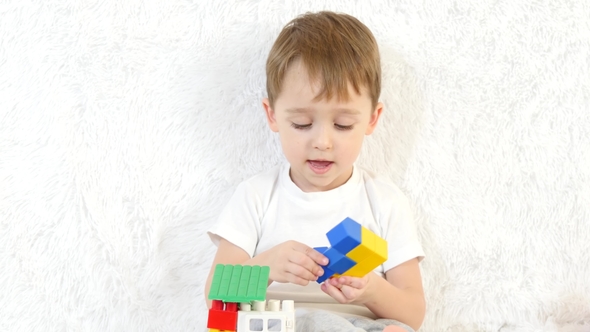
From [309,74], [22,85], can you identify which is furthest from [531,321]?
[22,85]

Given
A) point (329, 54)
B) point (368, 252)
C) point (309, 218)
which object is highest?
point (329, 54)

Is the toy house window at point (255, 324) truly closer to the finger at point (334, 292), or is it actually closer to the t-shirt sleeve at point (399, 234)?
the finger at point (334, 292)

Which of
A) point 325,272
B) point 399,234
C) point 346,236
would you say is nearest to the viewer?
point 346,236

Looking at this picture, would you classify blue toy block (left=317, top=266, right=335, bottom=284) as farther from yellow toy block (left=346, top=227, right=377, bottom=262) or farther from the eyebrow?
the eyebrow

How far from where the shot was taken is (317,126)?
1227 mm

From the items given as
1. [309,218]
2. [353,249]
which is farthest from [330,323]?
[309,218]

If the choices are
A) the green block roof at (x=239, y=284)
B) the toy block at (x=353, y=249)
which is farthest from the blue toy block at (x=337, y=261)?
the green block roof at (x=239, y=284)

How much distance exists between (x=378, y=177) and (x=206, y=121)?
38 centimetres

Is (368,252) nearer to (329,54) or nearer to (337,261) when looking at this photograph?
(337,261)

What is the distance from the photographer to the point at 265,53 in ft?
4.75

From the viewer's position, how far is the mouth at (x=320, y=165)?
127 cm

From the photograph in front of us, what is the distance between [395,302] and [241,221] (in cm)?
33

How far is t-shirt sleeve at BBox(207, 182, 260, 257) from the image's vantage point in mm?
1314

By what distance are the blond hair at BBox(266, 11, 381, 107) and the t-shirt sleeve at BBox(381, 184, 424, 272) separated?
0.74ft
